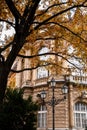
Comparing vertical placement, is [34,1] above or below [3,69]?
above

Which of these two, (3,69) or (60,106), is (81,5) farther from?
(60,106)

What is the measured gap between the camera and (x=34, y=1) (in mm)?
10070

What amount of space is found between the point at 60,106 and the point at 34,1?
19197 mm

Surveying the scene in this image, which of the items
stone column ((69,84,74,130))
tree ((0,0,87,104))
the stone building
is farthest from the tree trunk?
stone column ((69,84,74,130))

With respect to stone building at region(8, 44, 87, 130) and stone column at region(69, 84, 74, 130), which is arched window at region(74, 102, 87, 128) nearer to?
stone building at region(8, 44, 87, 130)

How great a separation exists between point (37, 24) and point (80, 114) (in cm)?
1904

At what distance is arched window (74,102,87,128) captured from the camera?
28.6m

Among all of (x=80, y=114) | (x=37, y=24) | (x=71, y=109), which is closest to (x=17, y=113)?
(x=37, y=24)

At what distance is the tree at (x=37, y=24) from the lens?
10.1 meters

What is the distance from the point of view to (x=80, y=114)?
95.2 feet

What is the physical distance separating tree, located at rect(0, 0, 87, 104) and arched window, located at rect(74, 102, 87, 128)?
49.4 ft

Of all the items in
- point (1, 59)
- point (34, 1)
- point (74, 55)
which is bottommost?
point (1, 59)

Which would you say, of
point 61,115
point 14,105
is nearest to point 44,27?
point 14,105

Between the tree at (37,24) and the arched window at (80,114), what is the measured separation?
15.1 metres
